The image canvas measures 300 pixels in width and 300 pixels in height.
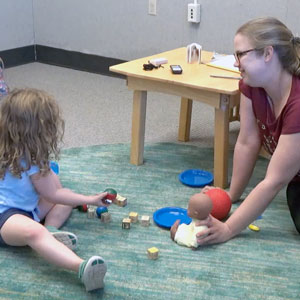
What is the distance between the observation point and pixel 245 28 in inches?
59.5

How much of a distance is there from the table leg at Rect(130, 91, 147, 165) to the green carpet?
0.18 meters

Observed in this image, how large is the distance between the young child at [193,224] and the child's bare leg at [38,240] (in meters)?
0.35

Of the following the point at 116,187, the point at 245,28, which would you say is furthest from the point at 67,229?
the point at 245,28

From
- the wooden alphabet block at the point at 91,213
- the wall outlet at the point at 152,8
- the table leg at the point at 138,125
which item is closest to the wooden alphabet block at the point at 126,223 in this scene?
the wooden alphabet block at the point at 91,213

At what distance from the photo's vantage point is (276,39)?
4.86ft

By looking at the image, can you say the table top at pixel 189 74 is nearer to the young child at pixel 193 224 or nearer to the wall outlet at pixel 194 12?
the young child at pixel 193 224

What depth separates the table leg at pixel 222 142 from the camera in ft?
5.95

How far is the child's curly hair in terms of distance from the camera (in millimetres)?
1422

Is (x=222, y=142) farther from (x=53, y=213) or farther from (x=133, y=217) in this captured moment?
(x=53, y=213)

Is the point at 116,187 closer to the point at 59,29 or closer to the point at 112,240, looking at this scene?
the point at 112,240

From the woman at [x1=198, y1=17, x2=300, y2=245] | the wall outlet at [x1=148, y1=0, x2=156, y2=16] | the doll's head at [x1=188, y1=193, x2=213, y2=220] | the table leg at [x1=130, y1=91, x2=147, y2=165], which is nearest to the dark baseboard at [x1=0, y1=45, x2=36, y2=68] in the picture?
the wall outlet at [x1=148, y1=0, x2=156, y2=16]

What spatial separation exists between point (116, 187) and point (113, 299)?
67 centimetres

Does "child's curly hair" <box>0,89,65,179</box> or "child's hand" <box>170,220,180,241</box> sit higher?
"child's curly hair" <box>0,89,65,179</box>

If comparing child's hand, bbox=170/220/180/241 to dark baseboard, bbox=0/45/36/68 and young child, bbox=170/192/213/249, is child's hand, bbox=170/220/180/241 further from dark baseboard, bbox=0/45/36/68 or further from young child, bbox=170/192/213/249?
dark baseboard, bbox=0/45/36/68
